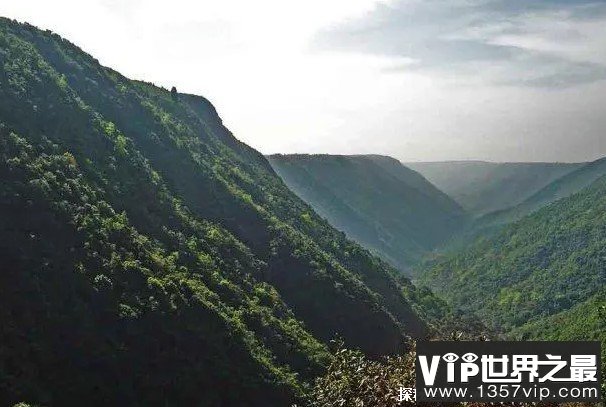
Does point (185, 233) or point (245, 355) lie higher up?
point (185, 233)

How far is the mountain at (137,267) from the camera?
3988cm

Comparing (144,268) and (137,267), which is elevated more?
(137,267)

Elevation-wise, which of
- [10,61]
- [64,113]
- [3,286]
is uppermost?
[10,61]

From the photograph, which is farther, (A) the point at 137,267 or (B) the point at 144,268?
(B) the point at 144,268

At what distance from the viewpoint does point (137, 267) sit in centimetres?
4950

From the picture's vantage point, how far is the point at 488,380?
1071 inches

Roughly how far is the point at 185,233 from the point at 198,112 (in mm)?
63560

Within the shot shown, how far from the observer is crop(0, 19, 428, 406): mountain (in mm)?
39875

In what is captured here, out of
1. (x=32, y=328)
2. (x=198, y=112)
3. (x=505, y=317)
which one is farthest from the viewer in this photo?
(x=505, y=317)

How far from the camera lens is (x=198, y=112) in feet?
402

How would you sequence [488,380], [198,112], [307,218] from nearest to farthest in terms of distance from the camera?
[488,380] → [307,218] → [198,112]

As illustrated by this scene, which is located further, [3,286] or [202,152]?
[202,152]

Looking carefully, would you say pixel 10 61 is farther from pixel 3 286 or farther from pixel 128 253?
pixel 3 286

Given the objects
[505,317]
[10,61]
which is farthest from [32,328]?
[505,317]
